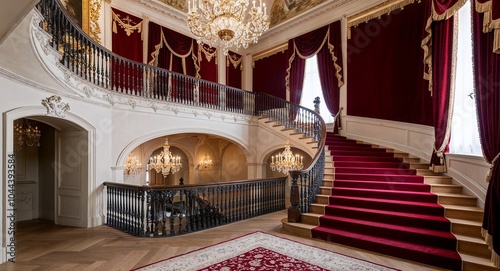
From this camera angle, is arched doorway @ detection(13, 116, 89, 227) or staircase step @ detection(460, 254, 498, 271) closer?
staircase step @ detection(460, 254, 498, 271)

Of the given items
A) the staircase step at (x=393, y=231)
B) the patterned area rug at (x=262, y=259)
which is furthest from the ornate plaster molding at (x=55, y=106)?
the staircase step at (x=393, y=231)

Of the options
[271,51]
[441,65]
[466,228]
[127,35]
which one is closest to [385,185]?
[466,228]

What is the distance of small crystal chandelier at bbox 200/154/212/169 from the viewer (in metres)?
12.5

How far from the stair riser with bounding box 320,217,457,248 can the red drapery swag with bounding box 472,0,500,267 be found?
47 centimetres

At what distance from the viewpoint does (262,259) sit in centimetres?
385

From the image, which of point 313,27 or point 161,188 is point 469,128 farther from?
point 313,27

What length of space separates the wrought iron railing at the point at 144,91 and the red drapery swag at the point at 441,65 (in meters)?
2.28

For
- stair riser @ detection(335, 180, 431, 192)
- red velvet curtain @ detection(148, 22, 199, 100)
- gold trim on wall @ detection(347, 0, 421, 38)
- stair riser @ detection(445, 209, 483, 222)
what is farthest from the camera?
red velvet curtain @ detection(148, 22, 199, 100)

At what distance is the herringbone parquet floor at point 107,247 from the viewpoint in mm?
3666

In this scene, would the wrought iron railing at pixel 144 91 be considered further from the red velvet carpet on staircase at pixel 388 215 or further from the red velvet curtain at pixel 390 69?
the red velvet curtain at pixel 390 69

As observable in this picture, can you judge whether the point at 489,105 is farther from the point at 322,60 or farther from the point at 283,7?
the point at 283,7

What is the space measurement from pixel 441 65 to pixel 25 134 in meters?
8.72

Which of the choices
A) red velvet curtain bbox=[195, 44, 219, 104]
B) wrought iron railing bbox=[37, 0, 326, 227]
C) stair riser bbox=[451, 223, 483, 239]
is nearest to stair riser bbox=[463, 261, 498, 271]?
stair riser bbox=[451, 223, 483, 239]

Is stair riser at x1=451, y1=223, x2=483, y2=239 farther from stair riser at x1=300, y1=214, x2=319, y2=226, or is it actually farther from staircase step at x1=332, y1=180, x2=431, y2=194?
stair riser at x1=300, y1=214, x2=319, y2=226
